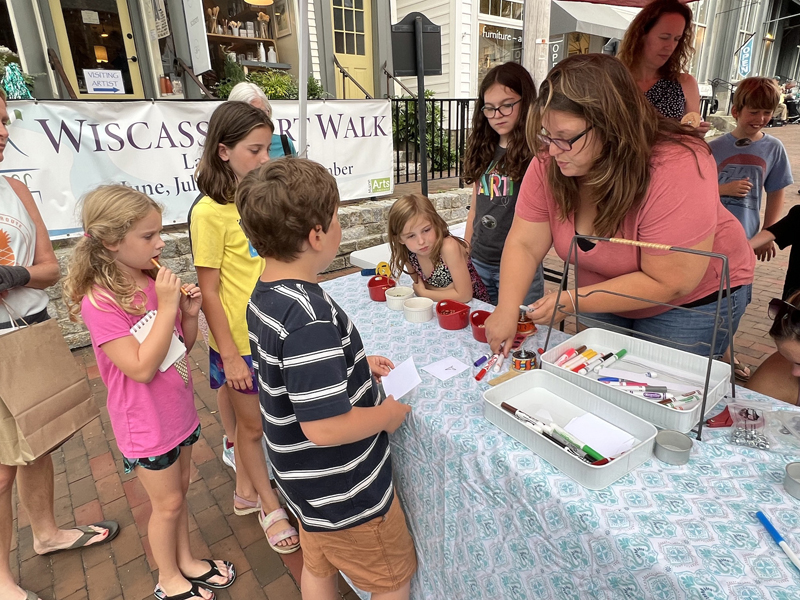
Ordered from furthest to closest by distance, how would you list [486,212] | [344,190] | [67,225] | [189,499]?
[344,190], [67,225], [486,212], [189,499]

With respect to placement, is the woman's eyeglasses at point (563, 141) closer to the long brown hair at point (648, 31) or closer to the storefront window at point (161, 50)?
the long brown hair at point (648, 31)

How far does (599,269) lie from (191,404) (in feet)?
5.00

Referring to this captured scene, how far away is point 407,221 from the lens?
2.28 meters

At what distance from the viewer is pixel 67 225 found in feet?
13.0

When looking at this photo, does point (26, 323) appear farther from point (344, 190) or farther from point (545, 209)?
point (344, 190)

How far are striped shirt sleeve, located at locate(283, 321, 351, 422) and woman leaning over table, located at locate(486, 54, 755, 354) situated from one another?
0.73 metres

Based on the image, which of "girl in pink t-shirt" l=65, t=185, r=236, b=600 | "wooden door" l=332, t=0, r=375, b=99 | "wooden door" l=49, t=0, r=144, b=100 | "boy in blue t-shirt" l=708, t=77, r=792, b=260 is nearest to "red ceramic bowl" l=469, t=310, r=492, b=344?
"girl in pink t-shirt" l=65, t=185, r=236, b=600

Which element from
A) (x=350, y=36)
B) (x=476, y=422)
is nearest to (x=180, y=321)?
(x=476, y=422)

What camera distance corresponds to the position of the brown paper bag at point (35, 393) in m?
1.54

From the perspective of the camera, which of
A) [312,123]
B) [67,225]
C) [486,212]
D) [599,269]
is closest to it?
[599,269]

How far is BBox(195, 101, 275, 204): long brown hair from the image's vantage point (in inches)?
68.7

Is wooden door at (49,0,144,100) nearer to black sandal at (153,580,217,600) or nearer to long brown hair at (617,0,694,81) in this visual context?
long brown hair at (617,0,694,81)

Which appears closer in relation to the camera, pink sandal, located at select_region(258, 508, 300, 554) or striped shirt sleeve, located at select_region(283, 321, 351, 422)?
striped shirt sleeve, located at select_region(283, 321, 351, 422)

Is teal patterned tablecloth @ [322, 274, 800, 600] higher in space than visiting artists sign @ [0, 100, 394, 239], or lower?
lower
